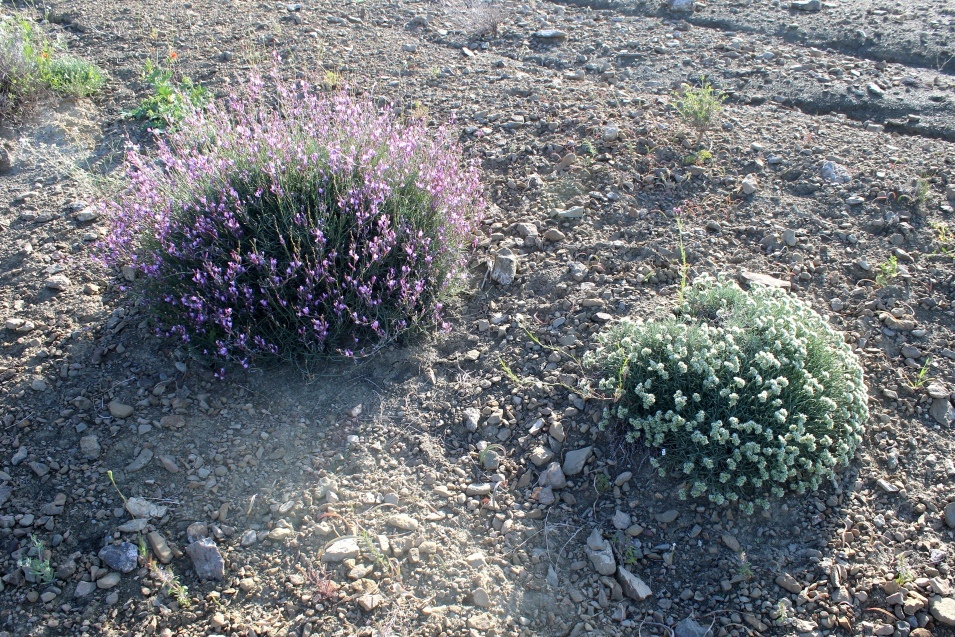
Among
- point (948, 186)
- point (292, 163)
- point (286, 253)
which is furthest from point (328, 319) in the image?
point (948, 186)

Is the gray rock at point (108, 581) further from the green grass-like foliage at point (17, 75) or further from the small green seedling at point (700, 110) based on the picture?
the small green seedling at point (700, 110)

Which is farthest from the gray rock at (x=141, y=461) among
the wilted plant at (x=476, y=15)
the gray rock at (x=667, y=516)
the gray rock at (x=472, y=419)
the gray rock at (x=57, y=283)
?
the wilted plant at (x=476, y=15)

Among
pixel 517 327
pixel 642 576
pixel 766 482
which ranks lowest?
pixel 642 576

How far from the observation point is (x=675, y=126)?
523 centimetres

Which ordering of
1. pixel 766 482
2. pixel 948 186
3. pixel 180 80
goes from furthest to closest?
1. pixel 180 80
2. pixel 948 186
3. pixel 766 482

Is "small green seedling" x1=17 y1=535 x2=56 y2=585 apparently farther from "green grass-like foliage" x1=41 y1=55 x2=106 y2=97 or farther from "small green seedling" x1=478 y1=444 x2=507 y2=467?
"green grass-like foliage" x1=41 y1=55 x2=106 y2=97

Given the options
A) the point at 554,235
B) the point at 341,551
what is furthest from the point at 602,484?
the point at 554,235

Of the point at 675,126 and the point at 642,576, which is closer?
the point at 642,576

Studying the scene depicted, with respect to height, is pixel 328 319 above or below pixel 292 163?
below

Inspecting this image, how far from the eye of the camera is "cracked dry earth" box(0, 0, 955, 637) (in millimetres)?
3078

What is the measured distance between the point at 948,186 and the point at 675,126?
172cm

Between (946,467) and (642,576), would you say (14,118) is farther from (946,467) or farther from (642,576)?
(946,467)

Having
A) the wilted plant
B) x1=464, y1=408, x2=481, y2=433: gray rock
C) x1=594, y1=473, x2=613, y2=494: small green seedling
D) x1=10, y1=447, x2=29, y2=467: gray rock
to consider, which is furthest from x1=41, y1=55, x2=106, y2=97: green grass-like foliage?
x1=594, y1=473, x2=613, y2=494: small green seedling

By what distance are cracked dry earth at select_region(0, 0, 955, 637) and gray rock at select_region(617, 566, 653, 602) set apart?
0.05ft
